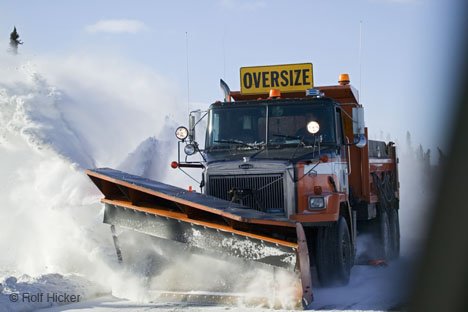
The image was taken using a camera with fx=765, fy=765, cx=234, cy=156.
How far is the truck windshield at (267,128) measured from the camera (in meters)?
10.2

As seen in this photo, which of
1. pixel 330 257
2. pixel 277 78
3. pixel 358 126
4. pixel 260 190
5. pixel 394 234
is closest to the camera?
pixel 330 257

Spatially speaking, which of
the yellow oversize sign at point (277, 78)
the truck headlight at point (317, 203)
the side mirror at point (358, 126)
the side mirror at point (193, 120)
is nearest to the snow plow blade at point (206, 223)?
the truck headlight at point (317, 203)

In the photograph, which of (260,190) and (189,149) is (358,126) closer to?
(260,190)

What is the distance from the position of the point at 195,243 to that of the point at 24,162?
23.3 feet

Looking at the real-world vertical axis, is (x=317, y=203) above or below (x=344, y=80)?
below

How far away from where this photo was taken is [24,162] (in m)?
14.6

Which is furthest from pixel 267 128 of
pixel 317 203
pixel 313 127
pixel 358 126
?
pixel 317 203

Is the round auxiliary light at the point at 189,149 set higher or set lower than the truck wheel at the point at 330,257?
higher

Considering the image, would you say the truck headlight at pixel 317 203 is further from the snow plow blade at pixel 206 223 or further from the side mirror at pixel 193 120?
the side mirror at pixel 193 120

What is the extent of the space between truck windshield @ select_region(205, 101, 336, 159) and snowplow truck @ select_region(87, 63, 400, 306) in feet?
0.04

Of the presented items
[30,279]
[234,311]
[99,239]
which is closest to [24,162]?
[99,239]

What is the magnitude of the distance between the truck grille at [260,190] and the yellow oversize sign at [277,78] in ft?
7.27

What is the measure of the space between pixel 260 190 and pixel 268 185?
13 cm

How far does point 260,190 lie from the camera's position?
379 inches
